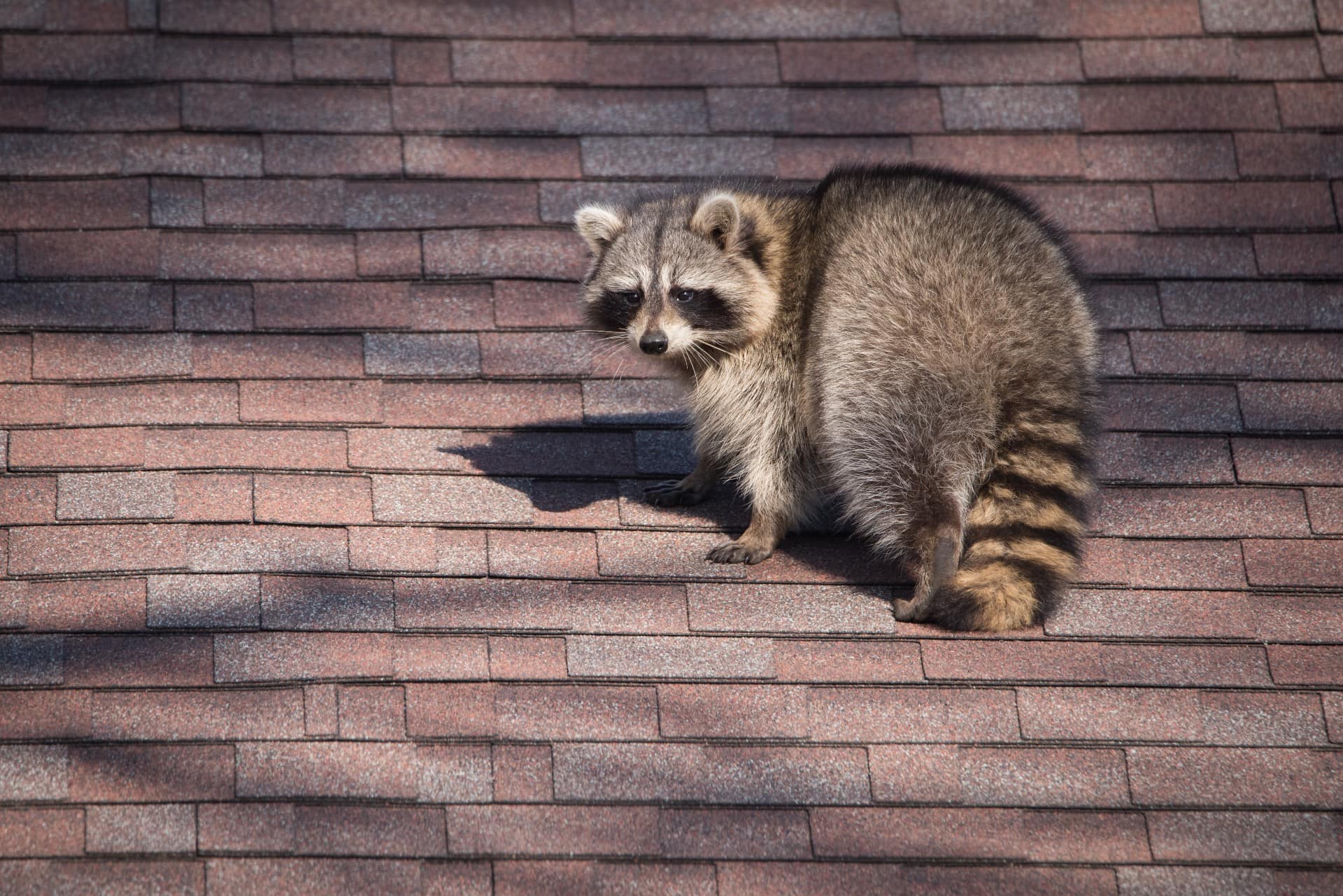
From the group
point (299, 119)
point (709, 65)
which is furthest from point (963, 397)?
point (299, 119)

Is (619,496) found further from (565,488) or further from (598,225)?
(598,225)

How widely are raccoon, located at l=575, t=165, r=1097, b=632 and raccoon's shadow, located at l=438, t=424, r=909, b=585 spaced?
0.20 feet

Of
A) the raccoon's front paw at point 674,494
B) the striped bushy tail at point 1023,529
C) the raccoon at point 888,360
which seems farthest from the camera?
the raccoon's front paw at point 674,494

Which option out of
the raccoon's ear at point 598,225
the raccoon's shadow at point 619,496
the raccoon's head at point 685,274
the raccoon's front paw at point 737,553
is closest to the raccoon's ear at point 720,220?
the raccoon's head at point 685,274

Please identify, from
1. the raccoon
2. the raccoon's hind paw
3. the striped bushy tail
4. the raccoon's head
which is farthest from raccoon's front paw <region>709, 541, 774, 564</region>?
the raccoon's head

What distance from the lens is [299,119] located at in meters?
4.18

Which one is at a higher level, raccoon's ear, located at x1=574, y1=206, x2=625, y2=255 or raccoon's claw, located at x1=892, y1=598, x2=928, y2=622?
raccoon's ear, located at x1=574, y1=206, x2=625, y2=255

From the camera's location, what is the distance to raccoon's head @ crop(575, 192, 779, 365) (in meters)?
3.85

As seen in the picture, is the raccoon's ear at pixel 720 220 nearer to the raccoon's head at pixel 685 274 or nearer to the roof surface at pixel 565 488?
the raccoon's head at pixel 685 274

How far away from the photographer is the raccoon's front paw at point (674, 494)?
3.64m

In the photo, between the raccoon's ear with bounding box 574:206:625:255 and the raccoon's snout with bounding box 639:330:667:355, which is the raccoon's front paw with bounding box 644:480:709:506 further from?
the raccoon's ear with bounding box 574:206:625:255

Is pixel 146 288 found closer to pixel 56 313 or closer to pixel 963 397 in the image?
pixel 56 313

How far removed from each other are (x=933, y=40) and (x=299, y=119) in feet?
6.75

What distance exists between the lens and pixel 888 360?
11.4 ft
